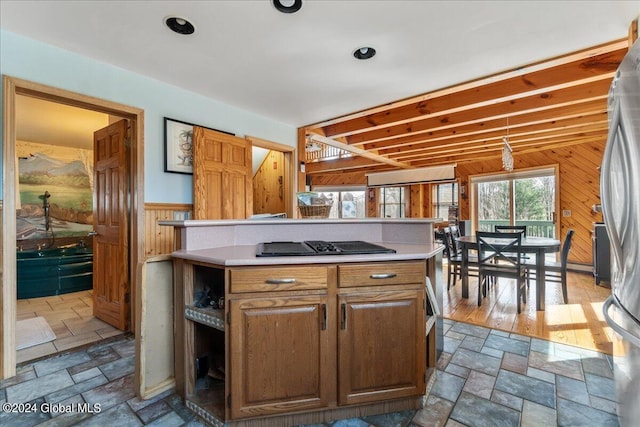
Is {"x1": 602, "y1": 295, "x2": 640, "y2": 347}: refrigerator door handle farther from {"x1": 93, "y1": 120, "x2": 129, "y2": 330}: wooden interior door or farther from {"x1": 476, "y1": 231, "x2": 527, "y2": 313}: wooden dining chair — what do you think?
{"x1": 93, "y1": 120, "x2": 129, "y2": 330}: wooden interior door

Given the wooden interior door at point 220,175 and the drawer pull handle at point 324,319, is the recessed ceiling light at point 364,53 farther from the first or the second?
the drawer pull handle at point 324,319

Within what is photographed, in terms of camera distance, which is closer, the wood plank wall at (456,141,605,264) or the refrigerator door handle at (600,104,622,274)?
the refrigerator door handle at (600,104,622,274)

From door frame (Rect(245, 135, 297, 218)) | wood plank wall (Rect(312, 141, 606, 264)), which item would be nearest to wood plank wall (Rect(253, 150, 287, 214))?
door frame (Rect(245, 135, 297, 218))

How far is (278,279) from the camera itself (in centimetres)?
145

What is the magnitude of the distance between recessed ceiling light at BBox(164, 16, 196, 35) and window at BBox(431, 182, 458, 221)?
22.2 feet

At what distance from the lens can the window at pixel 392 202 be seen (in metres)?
8.20

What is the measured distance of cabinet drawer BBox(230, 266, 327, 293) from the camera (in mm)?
1424

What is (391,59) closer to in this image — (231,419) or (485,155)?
(231,419)

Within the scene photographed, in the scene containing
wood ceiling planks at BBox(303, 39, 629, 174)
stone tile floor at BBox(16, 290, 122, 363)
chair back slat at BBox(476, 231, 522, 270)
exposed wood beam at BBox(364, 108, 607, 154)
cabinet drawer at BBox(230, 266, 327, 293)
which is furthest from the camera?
exposed wood beam at BBox(364, 108, 607, 154)

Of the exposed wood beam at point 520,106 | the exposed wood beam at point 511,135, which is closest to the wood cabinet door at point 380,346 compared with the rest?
the exposed wood beam at point 520,106

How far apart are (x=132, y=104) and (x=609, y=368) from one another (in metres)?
4.28

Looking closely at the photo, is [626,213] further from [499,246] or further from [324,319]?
[499,246]

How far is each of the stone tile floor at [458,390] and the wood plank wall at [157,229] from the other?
874 mm

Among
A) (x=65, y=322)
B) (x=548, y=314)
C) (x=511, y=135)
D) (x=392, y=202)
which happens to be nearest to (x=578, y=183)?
(x=511, y=135)
